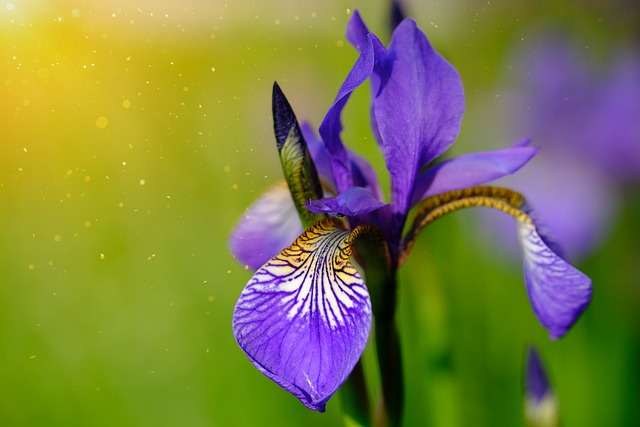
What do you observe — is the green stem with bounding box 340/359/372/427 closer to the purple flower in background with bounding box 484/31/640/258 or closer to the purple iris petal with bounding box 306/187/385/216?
the purple iris petal with bounding box 306/187/385/216

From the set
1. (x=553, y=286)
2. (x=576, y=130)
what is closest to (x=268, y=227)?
(x=553, y=286)

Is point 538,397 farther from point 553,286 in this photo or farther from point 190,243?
point 190,243

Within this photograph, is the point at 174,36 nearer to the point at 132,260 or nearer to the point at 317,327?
the point at 132,260

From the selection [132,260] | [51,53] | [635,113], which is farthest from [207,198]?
[635,113]

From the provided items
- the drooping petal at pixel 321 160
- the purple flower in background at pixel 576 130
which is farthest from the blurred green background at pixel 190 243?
the drooping petal at pixel 321 160

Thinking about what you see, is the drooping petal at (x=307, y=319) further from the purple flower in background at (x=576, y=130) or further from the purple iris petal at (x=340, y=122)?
the purple flower in background at (x=576, y=130)

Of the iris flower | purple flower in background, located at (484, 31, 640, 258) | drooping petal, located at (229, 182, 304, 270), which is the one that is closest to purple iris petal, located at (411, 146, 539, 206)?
the iris flower
